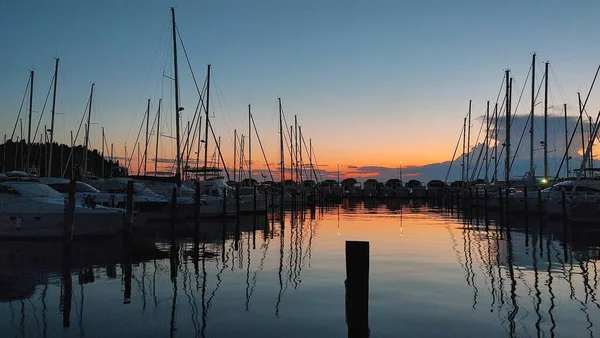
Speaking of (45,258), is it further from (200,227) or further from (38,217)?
(200,227)

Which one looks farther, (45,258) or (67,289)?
(45,258)

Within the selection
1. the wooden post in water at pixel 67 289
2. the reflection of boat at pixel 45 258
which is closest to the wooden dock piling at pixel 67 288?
the wooden post in water at pixel 67 289

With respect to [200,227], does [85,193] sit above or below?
above

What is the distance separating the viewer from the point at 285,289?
51.2 feet

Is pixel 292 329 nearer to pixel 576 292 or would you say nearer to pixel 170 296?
pixel 170 296

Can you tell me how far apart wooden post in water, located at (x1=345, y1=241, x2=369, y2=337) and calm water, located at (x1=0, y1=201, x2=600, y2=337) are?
146 centimetres

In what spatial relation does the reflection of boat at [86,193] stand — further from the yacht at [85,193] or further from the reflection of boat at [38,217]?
the reflection of boat at [38,217]

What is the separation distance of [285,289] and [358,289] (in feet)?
20.7

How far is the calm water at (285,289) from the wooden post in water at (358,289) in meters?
1.46

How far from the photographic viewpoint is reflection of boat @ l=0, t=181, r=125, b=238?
2566 centimetres

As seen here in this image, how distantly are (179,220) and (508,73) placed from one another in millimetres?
37917

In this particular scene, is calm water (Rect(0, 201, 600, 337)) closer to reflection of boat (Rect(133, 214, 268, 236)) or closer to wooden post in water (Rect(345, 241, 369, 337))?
wooden post in water (Rect(345, 241, 369, 337))

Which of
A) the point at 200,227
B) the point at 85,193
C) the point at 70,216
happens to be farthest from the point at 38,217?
the point at 200,227


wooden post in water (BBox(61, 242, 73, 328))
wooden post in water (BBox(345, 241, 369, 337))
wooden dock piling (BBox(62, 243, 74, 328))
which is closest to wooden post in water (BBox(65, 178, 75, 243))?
wooden dock piling (BBox(62, 243, 74, 328))
